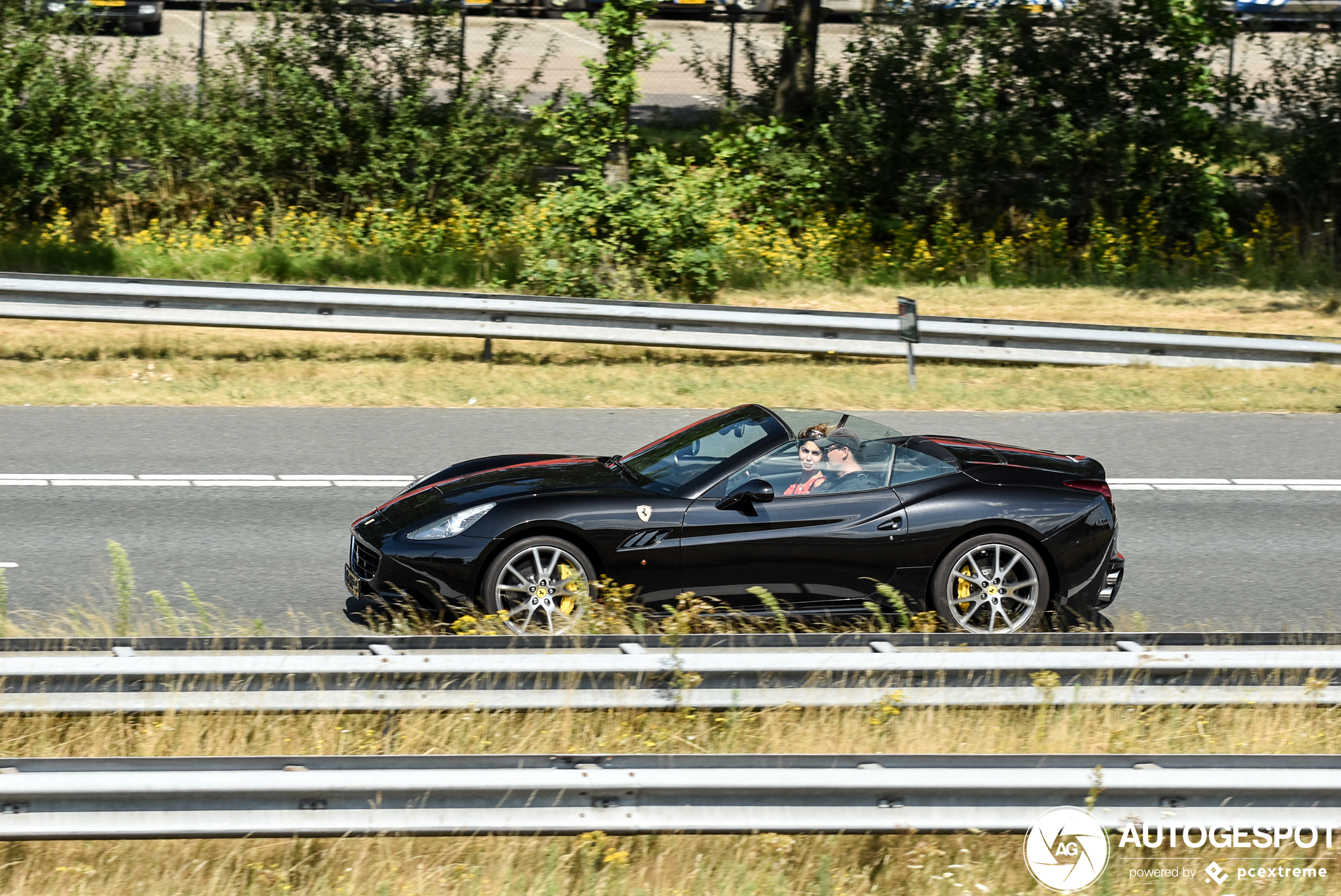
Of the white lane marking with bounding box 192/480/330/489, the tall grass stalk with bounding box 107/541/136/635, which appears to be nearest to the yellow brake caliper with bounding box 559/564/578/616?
the tall grass stalk with bounding box 107/541/136/635

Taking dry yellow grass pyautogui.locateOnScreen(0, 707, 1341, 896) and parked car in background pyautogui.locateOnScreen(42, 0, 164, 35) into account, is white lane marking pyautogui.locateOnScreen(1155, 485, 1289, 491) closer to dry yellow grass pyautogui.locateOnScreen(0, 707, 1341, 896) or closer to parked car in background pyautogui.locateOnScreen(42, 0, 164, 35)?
dry yellow grass pyautogui.locateOnScreen(0, 707, 1341, 896)

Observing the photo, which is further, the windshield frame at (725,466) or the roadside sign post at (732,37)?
the roadside sign post at (732,37)

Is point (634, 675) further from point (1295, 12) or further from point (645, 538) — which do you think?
point (1295, 12)

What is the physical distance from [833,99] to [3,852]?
61.8 ft

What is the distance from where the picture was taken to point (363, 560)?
721 centimetres

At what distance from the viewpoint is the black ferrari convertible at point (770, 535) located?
22.7 feet

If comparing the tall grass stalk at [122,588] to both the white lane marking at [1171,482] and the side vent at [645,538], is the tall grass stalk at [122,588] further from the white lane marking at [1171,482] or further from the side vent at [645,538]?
the white lane marking at [1171,482]

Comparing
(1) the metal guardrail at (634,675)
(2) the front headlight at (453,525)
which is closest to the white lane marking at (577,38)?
(2) the front headlight at (453,525)

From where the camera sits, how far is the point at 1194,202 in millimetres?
20797

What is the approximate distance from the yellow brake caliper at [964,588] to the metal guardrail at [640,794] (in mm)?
2756

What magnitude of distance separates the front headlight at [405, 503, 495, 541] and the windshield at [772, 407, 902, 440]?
5.94 ft

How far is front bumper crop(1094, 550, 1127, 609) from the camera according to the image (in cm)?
743

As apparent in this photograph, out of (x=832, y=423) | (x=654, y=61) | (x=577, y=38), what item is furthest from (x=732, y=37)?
(x=832, y=423)

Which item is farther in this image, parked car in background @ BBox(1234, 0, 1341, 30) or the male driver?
parked car in background @ BBox(1234, 0, 1341, 30)
